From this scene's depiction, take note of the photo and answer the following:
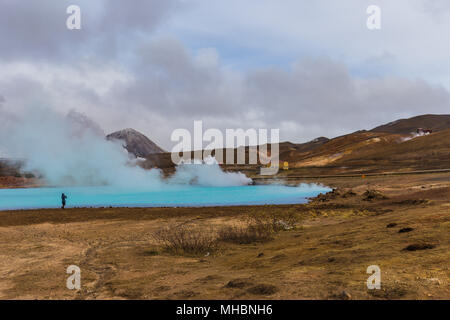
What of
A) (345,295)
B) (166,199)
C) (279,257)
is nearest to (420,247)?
(279,257)

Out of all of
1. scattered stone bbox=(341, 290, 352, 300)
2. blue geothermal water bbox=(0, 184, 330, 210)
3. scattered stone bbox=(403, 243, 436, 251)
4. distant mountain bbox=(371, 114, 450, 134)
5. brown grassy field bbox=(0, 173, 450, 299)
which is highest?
distant mountain bbox=(371, 114, 450, 134)

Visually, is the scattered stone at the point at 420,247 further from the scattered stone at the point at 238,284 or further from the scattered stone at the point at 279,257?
the scattered stone at the point at 238,284

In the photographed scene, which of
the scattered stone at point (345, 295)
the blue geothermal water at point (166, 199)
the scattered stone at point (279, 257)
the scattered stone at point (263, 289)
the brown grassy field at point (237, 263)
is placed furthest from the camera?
the blue geothermal water at point (166, 199)

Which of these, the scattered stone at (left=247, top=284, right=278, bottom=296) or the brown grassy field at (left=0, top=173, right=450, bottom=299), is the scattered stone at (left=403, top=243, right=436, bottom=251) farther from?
the scattered stone at (left=247, top=284, right=278, bottom=296)

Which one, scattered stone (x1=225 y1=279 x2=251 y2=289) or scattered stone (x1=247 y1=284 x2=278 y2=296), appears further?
scattered stone (x1=225 y1=279 x2=251 y2=289)

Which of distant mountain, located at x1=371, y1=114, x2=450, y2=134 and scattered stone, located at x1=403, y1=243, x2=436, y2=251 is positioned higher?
distant mountain, located at x1=371, y1=114, x2=450, y2=134

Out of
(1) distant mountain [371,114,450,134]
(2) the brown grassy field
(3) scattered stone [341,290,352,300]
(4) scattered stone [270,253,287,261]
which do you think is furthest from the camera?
(1) distant mountain [371,114,450,134]

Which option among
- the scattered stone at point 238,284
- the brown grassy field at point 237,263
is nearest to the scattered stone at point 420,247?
the brown grassy field at point 237,263

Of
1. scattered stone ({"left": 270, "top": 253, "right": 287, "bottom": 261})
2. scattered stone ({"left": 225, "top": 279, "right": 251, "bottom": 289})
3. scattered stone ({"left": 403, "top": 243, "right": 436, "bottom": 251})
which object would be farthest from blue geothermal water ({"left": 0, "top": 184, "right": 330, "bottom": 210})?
scattered stone ({"left": 225, "top": 279, "right": 251, "bottom": 289})

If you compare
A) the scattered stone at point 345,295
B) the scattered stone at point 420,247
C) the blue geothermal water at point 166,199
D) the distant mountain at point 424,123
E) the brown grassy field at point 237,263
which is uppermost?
the distant mountain at point 424,123

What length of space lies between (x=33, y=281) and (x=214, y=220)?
13396mm

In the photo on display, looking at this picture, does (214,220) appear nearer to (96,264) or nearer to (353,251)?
(96,264)
